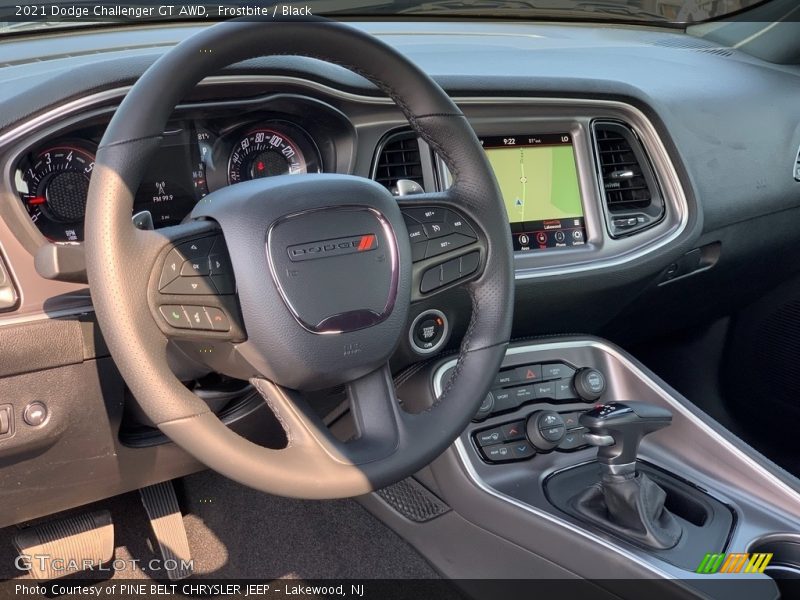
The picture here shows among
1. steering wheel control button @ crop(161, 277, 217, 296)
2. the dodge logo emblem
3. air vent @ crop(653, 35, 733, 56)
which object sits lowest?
steering wheel control button @ crop(161, 277, 217, 296)

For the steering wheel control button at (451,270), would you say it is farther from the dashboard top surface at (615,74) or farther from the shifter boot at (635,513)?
the shifter boot at (635,513)

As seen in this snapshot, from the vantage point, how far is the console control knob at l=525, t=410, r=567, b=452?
1.58 meters

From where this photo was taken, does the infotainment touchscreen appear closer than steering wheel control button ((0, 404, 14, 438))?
No

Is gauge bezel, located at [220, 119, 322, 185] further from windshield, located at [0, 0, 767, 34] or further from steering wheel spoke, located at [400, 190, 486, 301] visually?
steering wheel spoke, located at [400, 190, 486, 301]

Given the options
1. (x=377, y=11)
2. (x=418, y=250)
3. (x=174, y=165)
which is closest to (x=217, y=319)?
(x=418, y=250)

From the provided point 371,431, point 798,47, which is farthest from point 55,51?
point 798,47

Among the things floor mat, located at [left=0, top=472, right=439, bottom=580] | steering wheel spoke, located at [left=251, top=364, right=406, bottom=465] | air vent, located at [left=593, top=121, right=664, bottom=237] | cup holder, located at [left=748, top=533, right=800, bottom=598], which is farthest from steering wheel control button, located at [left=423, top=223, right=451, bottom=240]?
floor mat, located at [left=0, top=472, right=439, bottom=580]

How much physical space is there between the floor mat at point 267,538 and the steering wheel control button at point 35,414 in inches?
28.3

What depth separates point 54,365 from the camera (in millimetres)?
1234

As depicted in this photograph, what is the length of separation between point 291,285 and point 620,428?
636 millimetres

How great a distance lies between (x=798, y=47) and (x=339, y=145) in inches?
56.6

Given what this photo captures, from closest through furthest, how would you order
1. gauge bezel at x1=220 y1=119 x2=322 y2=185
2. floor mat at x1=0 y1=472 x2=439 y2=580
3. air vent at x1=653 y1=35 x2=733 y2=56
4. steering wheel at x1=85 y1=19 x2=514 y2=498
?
1. steering wheel at x1=85 y1=19 x2=514 y2=498
2. gauge bezel at x1=220 y1=119 x2=322 y2=185
3. floor mat at x1=0 y1=472 x2=439 y2=580
4. air vent at x1=653 y1=35 x2=733 y2=56

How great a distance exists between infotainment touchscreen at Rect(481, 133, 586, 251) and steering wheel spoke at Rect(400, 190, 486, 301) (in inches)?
17.0

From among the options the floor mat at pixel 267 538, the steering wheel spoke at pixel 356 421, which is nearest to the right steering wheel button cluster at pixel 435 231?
the steering wheel spoke at pixel 356 421
